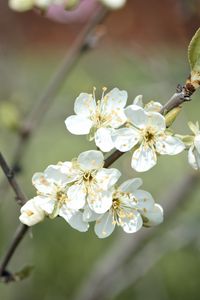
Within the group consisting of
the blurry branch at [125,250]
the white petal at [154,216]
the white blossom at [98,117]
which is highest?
the white blossom at [98,117]

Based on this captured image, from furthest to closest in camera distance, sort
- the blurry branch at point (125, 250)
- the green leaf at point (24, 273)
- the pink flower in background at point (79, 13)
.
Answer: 1. the pink flower in background at point (79, 13)
2. the blurry branch at point (125, 250)
3. the green leaf at point (24, 273)

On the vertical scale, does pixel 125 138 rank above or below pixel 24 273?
above

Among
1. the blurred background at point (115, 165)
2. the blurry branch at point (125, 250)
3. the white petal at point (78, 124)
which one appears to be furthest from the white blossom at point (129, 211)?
the blurry branch at point (125, 250)

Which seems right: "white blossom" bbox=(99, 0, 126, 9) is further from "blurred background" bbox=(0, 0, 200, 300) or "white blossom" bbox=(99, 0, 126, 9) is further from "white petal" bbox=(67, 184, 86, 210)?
"white petal" bbox=(67, 184, 86, 210)

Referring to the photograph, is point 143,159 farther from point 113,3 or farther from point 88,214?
point 113,3

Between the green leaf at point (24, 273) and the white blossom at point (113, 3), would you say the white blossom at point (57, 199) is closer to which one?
the green leaf at point (24, 273)

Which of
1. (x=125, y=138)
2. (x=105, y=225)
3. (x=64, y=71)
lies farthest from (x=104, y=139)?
(x=64, y=71)

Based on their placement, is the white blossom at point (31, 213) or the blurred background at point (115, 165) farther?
the blurred background at point (115, 165)

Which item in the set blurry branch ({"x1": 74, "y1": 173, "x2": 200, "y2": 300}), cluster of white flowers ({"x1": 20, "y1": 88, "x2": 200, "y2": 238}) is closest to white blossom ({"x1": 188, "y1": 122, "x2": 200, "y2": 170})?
cluster of white flowers ({"x1": 20, "y1": 88, "x2": 200, "y2": 238})
